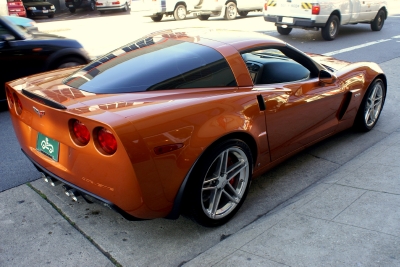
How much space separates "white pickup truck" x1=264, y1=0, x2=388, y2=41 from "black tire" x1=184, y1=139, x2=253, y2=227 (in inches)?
372

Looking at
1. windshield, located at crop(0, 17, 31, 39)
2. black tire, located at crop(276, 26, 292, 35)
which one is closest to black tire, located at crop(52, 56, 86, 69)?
windshield, located at crop(0, 17, 31, 39)

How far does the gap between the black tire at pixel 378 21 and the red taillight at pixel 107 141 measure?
43.9 feet

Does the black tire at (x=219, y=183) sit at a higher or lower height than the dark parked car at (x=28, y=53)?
lower

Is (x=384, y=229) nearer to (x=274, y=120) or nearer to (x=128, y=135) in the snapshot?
(x=274, y=120)

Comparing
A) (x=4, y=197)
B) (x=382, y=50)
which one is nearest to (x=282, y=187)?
(x=4, y=197)

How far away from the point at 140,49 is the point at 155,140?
1.31 meters

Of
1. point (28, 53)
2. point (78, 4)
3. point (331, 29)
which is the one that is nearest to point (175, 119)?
point (28, 53)

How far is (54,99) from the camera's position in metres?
3.00

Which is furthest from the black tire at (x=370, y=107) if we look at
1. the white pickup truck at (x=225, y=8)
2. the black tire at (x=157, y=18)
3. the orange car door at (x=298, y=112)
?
the black tire at (x=157, y=18)

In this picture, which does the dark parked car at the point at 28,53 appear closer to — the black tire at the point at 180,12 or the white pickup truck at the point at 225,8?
the white pickup truck at the point at 225,8

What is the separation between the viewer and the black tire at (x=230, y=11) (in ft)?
55.8

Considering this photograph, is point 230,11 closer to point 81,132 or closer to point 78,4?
point 78,4

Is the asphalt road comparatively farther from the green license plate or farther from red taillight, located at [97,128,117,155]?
red taillight, located at [97,128,117,155]

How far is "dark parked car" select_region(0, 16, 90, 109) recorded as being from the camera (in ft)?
19.9
